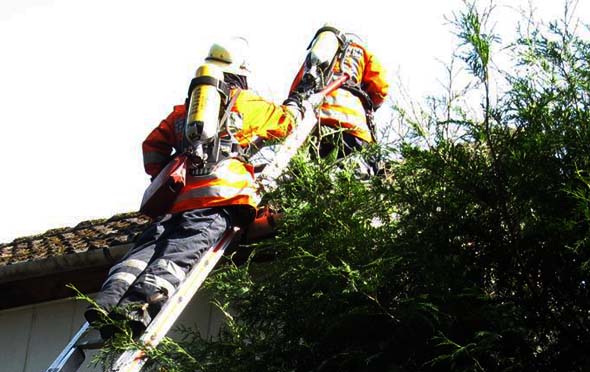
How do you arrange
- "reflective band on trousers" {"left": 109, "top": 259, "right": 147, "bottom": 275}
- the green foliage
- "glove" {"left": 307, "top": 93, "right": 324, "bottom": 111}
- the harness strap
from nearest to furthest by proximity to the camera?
the green foliage
"reflective band on trousers" {"left": 109, "top": 259, "right": 147, "bottom": 275}
"glove" {"left": 307, "top": 93, "right": 324, "bottom": 111}
the harness strap

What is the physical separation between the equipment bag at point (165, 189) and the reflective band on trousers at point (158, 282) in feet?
2.39

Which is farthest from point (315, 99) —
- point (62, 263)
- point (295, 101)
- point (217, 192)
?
point (62, 263)

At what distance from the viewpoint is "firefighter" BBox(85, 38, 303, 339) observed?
555 centimetres

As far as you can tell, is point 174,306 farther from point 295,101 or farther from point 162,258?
point 295,101

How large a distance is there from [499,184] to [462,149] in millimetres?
227

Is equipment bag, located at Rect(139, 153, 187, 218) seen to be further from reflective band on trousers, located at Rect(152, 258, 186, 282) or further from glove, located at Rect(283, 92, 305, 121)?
glove, located at Rect(283, 92, 305, 121)

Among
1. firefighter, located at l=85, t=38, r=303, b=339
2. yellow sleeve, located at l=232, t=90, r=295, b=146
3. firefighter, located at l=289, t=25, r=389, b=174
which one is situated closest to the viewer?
firefighter, located at l=85, t=38, r=303, b=339

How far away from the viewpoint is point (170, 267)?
5.68m

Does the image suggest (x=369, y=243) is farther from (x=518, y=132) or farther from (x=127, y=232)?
(x=127, y=232)

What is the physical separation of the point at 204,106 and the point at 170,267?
3.67ft

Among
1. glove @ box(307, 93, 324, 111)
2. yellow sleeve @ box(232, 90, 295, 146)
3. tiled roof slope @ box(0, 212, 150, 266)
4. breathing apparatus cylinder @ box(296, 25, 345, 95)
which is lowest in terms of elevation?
tiled roof slope @ box(0, 212, 150, 266)

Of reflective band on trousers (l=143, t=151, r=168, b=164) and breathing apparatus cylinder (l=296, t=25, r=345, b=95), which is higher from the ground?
breathing apparatus cylinder (l=296, t=25, r=345, b=95)

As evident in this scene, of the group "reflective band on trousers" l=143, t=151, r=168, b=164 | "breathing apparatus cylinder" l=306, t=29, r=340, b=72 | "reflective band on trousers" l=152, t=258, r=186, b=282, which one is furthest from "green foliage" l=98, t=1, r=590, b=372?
"breathing apparatus cylinder" l=306, t=29, r=340, b=72

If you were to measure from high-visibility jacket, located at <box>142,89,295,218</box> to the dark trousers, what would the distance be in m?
0.09
